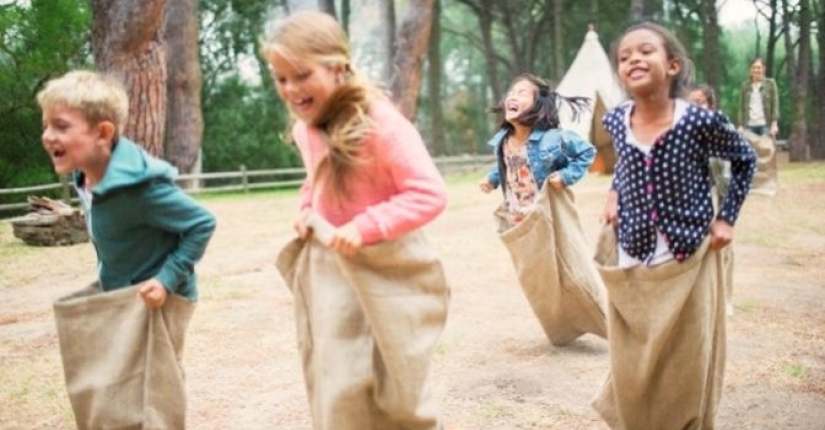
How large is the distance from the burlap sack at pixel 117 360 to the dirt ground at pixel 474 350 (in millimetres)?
1129

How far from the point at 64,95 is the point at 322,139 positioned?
3.07 feet

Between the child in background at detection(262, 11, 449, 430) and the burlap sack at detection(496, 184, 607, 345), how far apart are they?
1927 millimetres

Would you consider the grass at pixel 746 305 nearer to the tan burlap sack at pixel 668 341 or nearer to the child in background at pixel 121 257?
the tan burlap sack at pixel 668 341

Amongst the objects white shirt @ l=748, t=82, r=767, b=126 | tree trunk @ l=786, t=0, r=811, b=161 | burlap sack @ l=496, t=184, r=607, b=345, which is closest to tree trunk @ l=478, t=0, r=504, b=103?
tree trunk @ l=786, t=0, r=811, b=161

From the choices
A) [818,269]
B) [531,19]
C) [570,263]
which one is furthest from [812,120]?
[570,263]

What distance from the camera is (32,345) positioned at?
5555mm

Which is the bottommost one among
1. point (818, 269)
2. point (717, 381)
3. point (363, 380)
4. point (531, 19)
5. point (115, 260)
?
point (818, 269)

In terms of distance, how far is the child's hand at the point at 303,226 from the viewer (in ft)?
8.47

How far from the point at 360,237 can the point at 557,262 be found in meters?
2.37

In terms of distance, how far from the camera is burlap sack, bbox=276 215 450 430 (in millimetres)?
2461

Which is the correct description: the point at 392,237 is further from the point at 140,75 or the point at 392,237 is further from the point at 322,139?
the point at 140,75

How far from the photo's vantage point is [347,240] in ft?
7.68

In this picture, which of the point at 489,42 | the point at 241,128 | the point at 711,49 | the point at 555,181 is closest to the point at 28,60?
the point at 241,128

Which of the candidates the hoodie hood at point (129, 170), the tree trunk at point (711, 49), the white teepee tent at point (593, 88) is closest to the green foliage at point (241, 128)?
the white teepee tent at point (593, 88)
